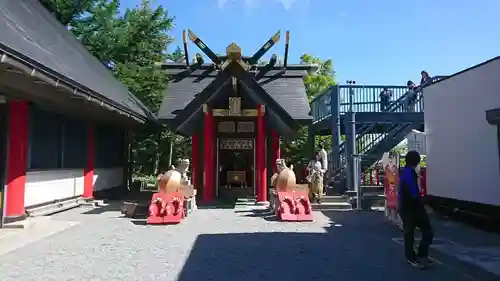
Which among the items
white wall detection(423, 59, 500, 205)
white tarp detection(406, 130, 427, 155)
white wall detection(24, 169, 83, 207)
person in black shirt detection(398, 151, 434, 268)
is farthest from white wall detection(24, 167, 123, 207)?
white tarp detection(406, 130, 427, 155)

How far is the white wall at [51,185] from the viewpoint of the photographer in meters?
9.55

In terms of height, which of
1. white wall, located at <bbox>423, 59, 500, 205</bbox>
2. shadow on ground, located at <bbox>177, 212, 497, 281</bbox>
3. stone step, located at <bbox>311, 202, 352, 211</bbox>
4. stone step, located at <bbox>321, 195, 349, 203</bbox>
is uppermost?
white wall, located at <bbox>423, 59, 500, 205</bbox>

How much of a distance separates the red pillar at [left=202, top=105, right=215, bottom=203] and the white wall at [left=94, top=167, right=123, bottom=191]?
12.6 feet

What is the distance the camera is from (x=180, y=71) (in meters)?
16.4

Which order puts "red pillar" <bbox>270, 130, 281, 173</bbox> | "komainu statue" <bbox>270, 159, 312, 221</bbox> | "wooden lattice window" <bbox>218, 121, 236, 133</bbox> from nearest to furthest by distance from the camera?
1. "komainu statue" <bbox>270, 159, 312, 221</bbox>
2. "red pillar" <bbox>270, 130, 281, 173</bbox>
3. "wooden lattice window" <bbox>218, 121, 236, 133</bbox>

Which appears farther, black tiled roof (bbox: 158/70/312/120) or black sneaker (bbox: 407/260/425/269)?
black tiled roof (bbox: 158/70/312/120)

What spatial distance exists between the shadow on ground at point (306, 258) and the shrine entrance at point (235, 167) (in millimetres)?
6838

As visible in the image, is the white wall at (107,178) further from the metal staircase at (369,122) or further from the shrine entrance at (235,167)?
the metal staircase at (369,122)

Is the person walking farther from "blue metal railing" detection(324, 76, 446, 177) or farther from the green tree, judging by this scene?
the green tree

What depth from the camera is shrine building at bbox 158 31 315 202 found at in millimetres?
12188

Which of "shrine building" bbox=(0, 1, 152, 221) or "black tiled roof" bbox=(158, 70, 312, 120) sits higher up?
"black tiled roof" bbox=(158, 70, 312, 120)

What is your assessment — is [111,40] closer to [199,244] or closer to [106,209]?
[106,209]

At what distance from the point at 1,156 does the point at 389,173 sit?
319 inches

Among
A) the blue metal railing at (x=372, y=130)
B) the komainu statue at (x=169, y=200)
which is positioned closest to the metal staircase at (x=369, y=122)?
the blue metal railing at (x=372, y=130)
